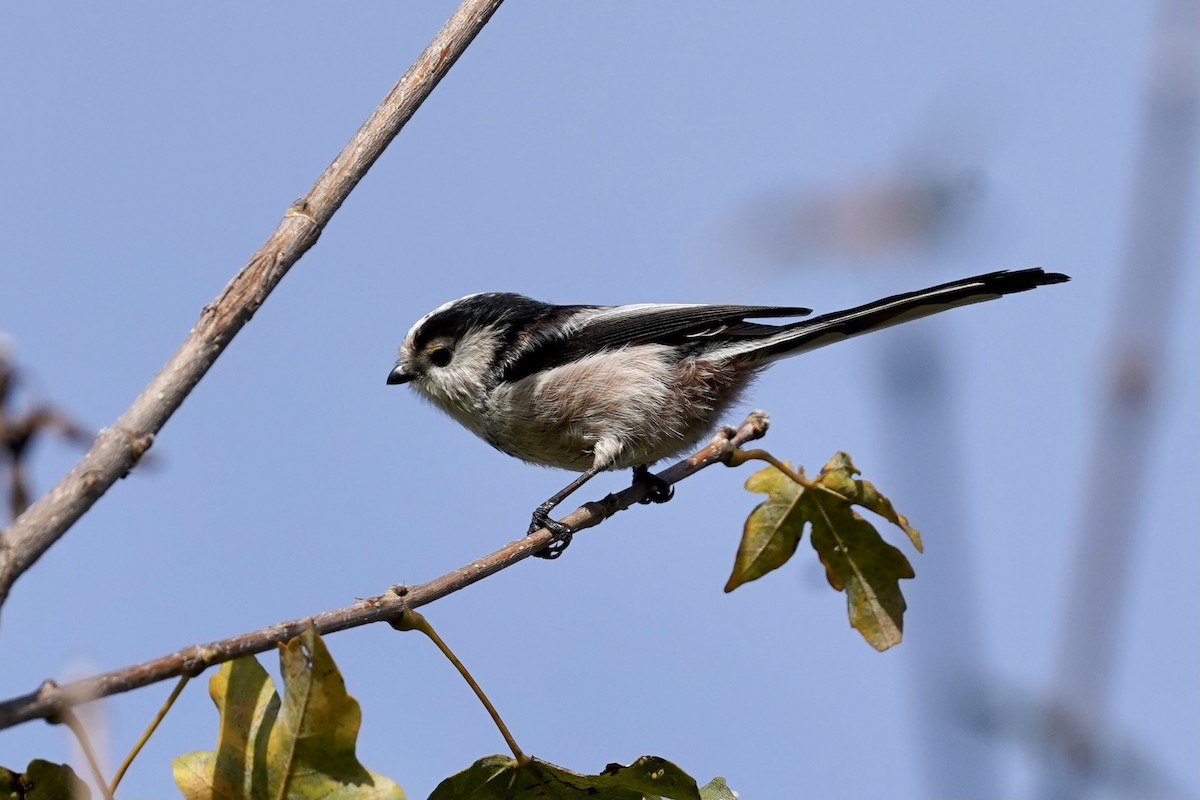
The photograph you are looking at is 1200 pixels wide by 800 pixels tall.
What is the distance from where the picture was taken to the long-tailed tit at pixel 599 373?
470 cm

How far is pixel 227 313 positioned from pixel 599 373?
279cm

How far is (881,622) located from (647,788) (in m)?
0.79

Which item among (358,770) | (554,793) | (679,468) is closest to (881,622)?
(679,468)

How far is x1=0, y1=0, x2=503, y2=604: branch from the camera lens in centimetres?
174

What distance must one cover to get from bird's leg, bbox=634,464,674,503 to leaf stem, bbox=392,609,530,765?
1866 millimetres

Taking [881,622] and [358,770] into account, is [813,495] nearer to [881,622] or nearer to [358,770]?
[881,622]

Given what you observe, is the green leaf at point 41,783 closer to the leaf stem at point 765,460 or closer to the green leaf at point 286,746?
the green leaf at point 286,746

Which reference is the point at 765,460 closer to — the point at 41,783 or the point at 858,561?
the point at 858,561

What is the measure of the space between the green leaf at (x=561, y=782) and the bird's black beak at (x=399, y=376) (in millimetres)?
2855

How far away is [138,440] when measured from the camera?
73.1 inches

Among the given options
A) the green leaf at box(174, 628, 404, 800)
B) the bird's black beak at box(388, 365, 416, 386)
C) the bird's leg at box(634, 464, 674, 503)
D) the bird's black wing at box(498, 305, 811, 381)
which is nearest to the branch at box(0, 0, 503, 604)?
the green leaf at box(174, 628, 404, 800)

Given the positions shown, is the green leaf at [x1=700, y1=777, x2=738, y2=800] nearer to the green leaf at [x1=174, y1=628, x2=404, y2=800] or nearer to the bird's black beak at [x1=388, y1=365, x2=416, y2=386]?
the green leaf at [x1=174, y1=628, x2=404, y2=800]

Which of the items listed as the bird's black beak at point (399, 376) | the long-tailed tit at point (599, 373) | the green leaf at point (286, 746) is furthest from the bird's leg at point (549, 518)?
the green leaf at point (286, 746)

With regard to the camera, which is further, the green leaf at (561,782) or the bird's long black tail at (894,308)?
the bird's long black tail at (894,308)
